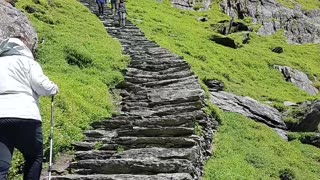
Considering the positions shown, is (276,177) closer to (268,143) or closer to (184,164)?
(268,143)

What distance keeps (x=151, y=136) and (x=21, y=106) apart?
22.9ft

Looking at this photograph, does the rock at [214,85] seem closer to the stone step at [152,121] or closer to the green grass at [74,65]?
the green grass at [74,65]

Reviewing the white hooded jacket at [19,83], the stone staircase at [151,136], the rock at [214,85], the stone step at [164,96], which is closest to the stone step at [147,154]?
the stone staircase at [151,136]

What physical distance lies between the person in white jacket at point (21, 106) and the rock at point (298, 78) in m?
32.5

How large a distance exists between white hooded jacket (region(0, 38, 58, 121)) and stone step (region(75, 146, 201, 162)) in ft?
15.6

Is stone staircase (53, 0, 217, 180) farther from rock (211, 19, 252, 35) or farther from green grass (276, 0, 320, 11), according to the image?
green grass (276, 0, 320, 11)

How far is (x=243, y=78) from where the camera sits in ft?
110

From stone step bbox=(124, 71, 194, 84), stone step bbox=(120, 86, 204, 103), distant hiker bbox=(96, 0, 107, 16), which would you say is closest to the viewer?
stone step bbox=(120, 86, 204, 103)

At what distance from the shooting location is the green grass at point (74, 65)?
14.6 metres

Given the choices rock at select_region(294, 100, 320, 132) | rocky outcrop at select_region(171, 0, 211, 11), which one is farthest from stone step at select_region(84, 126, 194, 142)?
rocky outcrop at select_region(171, 0, 211, 11)

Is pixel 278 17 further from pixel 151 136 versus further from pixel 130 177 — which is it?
pixel 130 177

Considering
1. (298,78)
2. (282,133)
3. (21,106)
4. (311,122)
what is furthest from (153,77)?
(298,78)

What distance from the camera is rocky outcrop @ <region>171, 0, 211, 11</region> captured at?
211 feet

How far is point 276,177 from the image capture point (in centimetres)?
1648
